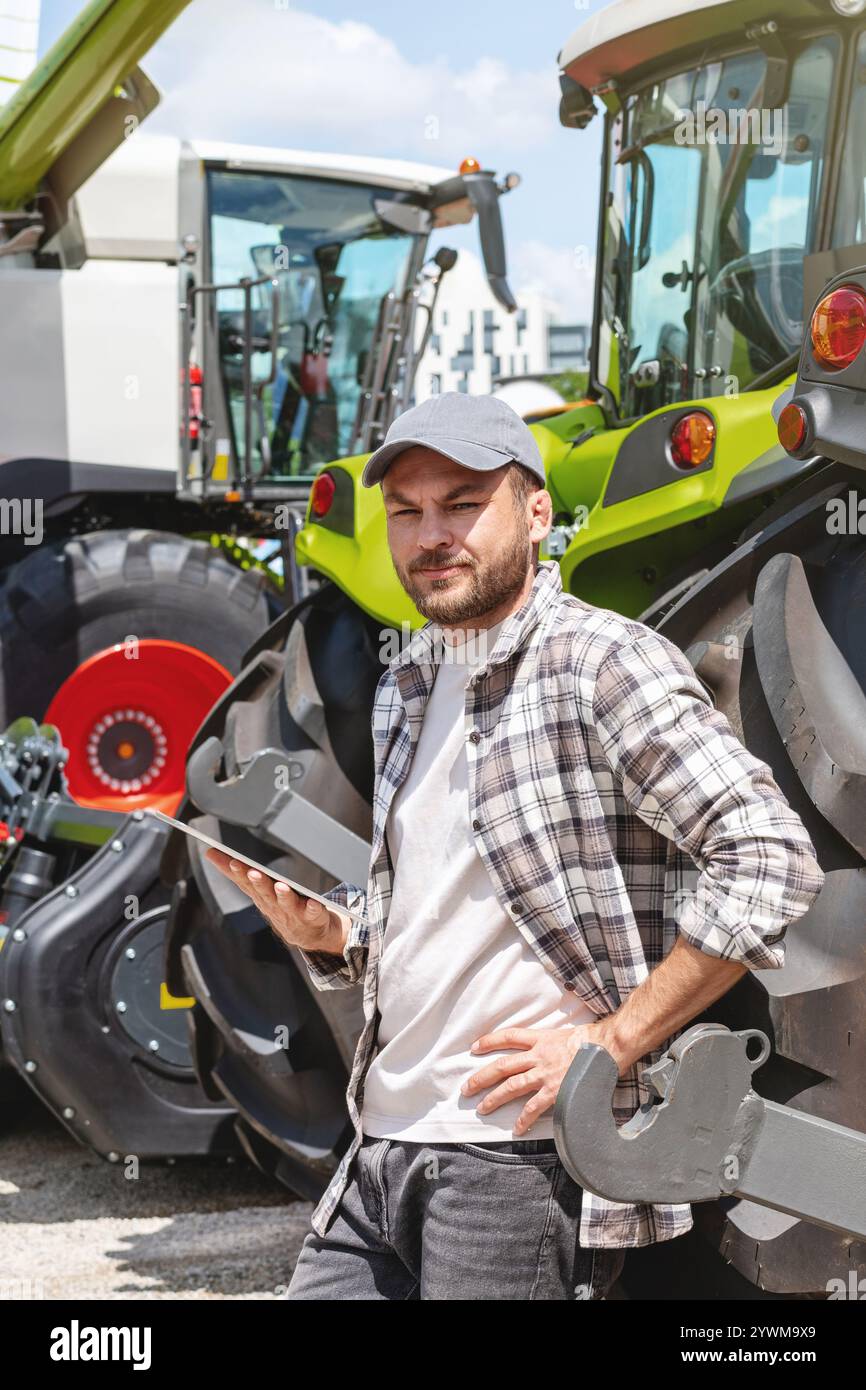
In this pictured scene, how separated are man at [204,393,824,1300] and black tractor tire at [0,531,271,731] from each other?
3.47m

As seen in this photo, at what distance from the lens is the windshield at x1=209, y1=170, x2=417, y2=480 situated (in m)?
6.52

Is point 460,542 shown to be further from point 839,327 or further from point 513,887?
point 839,327

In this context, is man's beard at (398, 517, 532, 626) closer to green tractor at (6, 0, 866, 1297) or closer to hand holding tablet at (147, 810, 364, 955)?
hand holding tablet at (147, 810, 364, 955)

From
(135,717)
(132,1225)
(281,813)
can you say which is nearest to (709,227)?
(281,813)

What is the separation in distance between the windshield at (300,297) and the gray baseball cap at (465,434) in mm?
4706

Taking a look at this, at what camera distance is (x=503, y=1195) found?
1.84m

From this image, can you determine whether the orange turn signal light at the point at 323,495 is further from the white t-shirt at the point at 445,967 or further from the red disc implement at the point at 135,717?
the red disc implement at the point at 135,717

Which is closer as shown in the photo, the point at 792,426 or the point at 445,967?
the point at 445,967

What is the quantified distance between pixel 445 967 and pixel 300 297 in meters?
5.23

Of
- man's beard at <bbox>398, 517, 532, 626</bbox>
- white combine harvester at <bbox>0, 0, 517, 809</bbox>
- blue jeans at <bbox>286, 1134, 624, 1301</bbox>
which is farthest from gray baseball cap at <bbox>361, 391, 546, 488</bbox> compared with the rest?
white combine harvester at <bbox>0, 0, 517, 809</bbox>

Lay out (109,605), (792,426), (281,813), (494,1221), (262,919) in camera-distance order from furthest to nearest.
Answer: (109,605) < (262,919) < (281,813) < (792,426) < (494,1221)

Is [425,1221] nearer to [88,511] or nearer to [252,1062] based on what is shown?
[252,1062]

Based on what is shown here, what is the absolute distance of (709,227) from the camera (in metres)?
3.27
